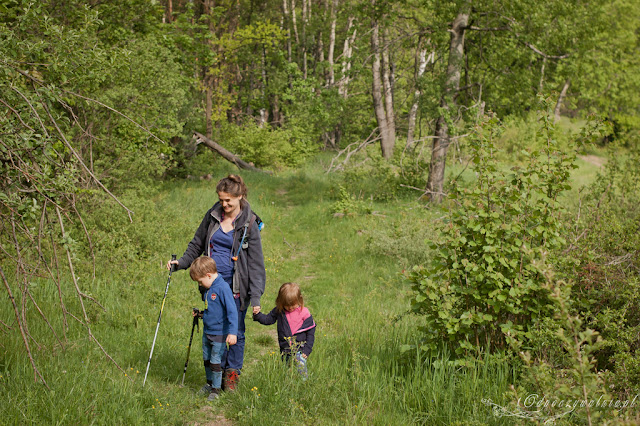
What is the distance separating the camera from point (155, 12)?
Answer: 42.4ft

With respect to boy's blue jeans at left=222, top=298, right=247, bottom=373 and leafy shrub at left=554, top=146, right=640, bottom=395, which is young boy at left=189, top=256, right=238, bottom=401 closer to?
boy's blue jeans at left=222, top=298, right=247, bottom=373

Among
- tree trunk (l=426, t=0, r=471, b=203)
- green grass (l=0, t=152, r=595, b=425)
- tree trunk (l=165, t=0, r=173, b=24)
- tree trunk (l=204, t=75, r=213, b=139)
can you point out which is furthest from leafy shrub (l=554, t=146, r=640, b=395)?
tree trunk (l=204, t=75, r=213, b=139)

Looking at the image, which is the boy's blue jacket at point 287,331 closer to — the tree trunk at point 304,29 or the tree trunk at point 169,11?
the tree trunk at point 169,11

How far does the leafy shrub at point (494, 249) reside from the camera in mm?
4539

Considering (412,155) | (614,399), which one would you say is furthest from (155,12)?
(614,399)

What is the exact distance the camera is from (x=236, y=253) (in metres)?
4.96

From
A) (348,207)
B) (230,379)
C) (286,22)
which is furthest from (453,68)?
(286,22)

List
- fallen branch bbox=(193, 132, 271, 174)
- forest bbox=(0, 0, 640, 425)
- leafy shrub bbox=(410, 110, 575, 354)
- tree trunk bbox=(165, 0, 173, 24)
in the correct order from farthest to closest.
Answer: fallen branch bbox=(193, 132, 271, 174) < tree trunk bbox=(165, 0, 173, 24) < leafy shrub bbox=(410, 110, 575, 354) < forest bbox=(0, 0, 640, 425)

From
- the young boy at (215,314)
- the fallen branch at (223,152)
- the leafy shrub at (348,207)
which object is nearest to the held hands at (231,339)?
the young boy at (215,314)

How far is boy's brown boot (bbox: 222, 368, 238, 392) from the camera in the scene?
488cm

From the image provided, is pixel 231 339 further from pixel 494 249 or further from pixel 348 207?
pixel 348 207

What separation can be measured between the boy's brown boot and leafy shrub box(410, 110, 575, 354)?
70.7 inches

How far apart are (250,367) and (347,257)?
16.0ft

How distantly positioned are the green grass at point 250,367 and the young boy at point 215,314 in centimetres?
29
